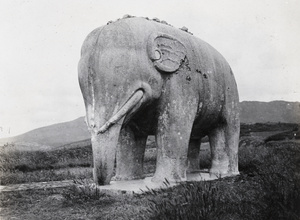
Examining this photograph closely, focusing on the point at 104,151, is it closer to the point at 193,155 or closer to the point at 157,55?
the point at 157,55

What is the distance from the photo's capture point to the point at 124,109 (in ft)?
14.9

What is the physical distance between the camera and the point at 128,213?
364cm

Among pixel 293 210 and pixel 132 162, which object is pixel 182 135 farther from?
pixel 293 210

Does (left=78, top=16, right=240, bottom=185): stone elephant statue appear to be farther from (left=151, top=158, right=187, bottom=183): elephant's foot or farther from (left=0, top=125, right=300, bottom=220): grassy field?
(left=0, top=125, right=300, bottom=220): grassy field

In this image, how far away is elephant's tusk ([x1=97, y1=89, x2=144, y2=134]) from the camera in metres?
4.45

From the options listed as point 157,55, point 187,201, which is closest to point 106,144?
point 157,55

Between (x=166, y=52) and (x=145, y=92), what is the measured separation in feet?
2.19

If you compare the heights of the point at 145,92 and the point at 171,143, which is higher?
the point at 145,92

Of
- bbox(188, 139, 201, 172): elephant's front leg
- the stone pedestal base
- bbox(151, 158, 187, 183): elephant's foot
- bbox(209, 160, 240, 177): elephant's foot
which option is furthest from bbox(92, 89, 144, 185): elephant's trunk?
bbox(188, 139, 201, 172): elephant's front leg

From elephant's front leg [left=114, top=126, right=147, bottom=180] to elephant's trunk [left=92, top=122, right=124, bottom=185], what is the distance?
0.94 meters

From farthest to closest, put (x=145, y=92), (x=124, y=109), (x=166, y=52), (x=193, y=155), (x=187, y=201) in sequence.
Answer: (x=193, y=155) → (x=166, y=52) → (x=145, y=92) → (x=124, y=109) → (x=187, y=201)

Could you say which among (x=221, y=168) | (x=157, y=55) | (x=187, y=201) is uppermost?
(x=157, y=55)

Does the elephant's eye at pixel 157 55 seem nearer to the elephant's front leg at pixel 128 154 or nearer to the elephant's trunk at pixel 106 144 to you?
the elephant's trunk at pixel 106 144

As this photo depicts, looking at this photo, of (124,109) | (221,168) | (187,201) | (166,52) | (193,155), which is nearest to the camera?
(187,201)
